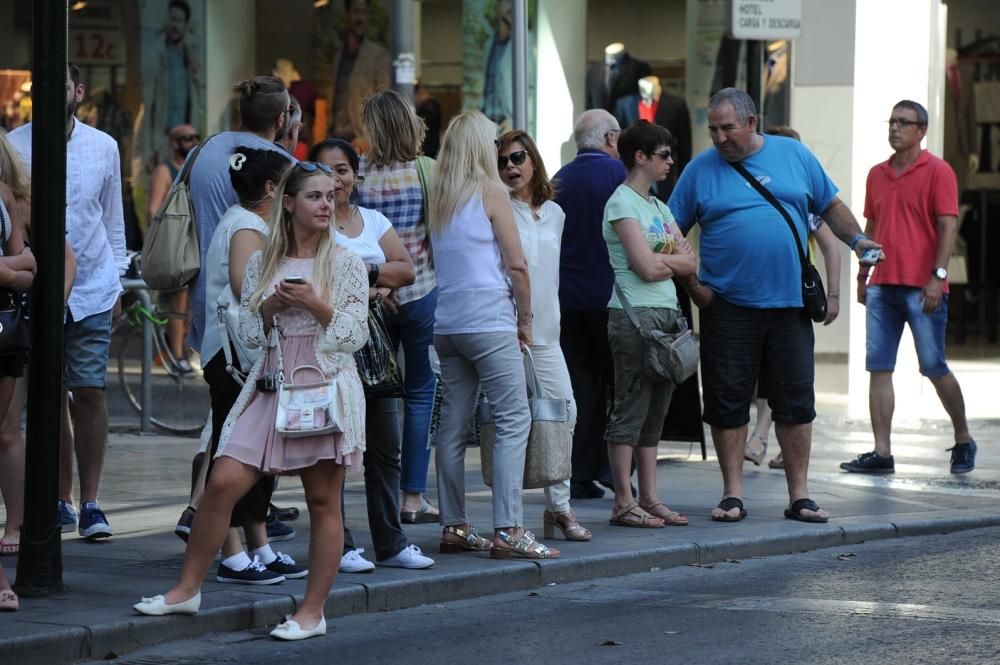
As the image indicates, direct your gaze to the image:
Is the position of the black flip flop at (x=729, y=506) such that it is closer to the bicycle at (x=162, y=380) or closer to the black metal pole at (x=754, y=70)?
the black metal pole at (x=754, y=70)

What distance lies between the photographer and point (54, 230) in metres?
7.10

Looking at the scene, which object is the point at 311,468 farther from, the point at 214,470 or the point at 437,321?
the point at 437,321

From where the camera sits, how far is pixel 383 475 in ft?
25.7

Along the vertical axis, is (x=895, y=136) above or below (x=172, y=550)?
above

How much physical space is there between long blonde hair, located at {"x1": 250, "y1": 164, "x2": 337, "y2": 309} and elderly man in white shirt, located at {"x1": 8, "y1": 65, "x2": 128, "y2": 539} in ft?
A: 6.74

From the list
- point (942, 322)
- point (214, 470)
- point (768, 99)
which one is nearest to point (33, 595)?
point (214, 470)

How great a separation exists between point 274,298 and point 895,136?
6126 millimetres

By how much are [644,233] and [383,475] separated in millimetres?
2053

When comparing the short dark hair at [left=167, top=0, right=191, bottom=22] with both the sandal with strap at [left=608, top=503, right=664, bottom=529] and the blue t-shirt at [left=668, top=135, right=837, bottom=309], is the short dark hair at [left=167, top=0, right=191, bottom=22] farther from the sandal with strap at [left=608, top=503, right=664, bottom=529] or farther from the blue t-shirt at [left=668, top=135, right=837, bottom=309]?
the sandal with strap at [left=608, top=503, right=664, bottom=529]

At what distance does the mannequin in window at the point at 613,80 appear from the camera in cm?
1728

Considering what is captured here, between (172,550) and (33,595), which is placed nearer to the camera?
(33,595)

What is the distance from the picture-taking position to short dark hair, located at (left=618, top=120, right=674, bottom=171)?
9234 mm

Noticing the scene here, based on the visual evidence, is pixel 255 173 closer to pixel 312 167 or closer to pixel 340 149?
pixel 312 167

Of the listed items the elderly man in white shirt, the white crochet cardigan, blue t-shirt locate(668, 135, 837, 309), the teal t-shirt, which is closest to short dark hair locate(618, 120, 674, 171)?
the teal t-shirt
